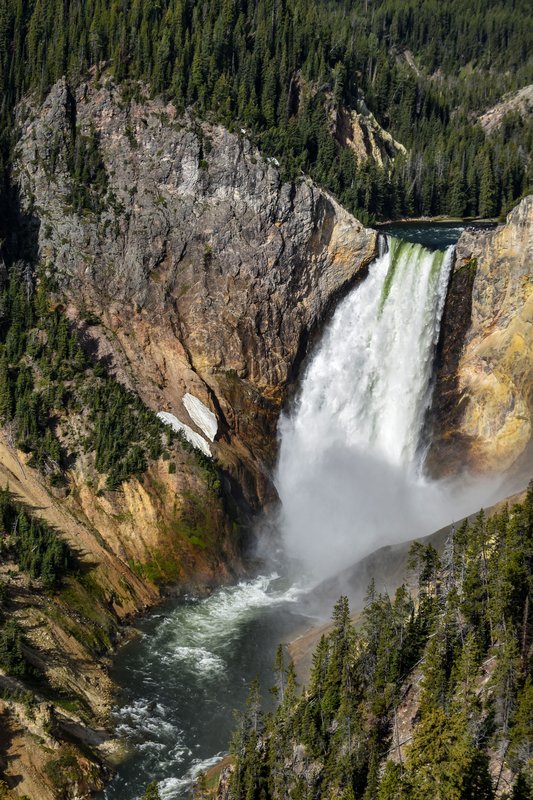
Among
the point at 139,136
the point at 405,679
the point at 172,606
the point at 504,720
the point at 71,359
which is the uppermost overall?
the point at 139,136

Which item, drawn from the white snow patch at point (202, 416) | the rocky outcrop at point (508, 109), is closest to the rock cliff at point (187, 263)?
the white snow patch at point (202, 416)

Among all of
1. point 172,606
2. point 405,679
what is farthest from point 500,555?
point 172,606

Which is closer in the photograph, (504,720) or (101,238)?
(504,720)

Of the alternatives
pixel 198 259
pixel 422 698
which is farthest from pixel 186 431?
pixel 422 698

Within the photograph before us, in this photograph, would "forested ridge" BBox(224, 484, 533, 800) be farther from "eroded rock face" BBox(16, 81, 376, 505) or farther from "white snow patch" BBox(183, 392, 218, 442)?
"eroded rock face" BBox(16, 81, 376, 505)

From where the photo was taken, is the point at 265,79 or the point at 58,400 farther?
the point at 265,79

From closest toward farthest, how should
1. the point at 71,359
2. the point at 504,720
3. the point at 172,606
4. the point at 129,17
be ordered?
1. the point at 504,720
2. the point at 172,606
3. the point at 71,359
4. the point at 129,17

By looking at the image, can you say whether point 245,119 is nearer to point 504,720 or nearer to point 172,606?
point 172,606

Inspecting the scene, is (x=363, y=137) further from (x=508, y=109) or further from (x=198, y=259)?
(x=508, y=109)
